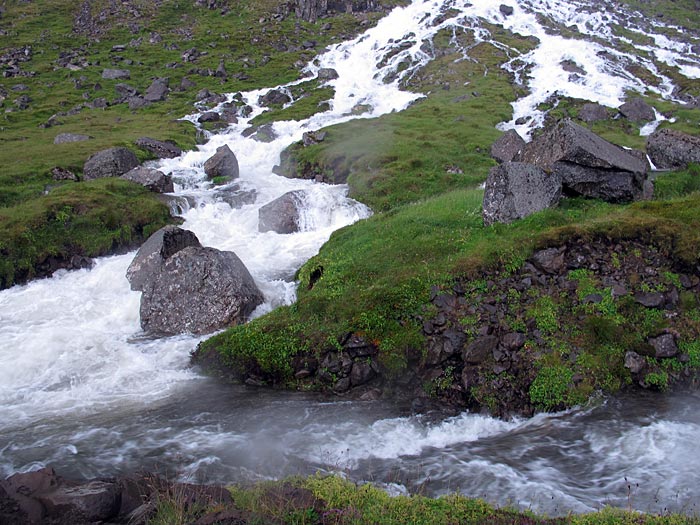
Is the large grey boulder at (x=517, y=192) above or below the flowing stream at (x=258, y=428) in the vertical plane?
above

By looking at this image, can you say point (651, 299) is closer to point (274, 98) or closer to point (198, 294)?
point (198, 294)

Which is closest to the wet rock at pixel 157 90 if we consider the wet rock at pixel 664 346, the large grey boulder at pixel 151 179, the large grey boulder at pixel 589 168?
the large grey boulder at pixel 151 179

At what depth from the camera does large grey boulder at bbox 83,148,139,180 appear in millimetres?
38156

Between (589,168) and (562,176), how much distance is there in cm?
116

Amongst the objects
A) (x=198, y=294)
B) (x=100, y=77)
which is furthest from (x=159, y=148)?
(x=100, y=77)

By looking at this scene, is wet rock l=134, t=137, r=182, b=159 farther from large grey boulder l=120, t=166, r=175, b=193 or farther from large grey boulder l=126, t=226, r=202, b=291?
large grey boulder l=126, t=226, r=202, b=291

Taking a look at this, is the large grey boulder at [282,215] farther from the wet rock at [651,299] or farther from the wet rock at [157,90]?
the wet rock at [157,90]

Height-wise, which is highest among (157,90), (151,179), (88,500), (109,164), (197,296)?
(88,500)

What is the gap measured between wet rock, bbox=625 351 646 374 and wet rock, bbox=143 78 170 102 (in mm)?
73164

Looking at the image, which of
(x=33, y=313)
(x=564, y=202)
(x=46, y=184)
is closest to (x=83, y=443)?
(x=33, y=313)

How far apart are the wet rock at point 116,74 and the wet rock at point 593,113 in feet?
228

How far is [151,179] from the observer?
3588cm

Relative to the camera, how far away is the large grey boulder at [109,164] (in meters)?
38.2

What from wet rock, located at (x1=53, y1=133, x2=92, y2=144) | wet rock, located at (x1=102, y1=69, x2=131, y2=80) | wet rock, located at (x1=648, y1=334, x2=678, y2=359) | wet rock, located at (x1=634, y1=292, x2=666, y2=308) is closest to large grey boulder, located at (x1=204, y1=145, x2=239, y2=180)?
wet rock, located at (x1=53, y1=133, x2=92, y2=144)
